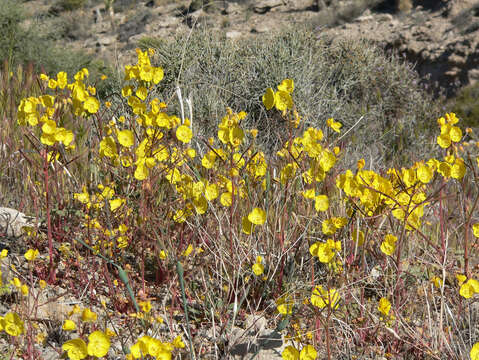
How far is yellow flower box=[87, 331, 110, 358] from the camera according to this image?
4.26 feet

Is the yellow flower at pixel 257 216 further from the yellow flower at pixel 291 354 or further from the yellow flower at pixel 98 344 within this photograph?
the yellow flower at pixel 98 344

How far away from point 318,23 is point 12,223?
13.1m

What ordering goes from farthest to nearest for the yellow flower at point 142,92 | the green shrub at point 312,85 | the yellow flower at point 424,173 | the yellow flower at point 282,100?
the green shrub at point 312,85, the yellow flower at point 142,92, the yellow flower at point 282,100, the yellow flower at point 424,173

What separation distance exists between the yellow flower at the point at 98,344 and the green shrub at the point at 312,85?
125 inches

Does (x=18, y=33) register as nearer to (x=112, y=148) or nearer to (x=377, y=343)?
(x=112, y=148)

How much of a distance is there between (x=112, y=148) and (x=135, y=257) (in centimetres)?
57

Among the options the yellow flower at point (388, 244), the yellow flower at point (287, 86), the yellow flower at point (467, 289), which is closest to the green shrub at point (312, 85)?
the yellow flower at point (287, 86)

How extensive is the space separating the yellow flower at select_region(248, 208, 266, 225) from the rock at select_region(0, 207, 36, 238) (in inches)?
49.2

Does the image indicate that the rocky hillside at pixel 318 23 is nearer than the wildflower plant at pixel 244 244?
No

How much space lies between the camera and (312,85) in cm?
594

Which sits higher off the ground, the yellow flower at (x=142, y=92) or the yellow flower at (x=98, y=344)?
the yellow flower at (x=142, y=92)

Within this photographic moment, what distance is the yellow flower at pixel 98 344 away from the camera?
130 centimetres

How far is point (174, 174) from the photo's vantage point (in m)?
2.20

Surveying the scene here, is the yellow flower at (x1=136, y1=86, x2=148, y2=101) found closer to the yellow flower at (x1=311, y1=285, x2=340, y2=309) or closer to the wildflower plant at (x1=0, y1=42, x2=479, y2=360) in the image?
the wildflower plant at (x1=0, y1=42, x2=479, y2=360)
